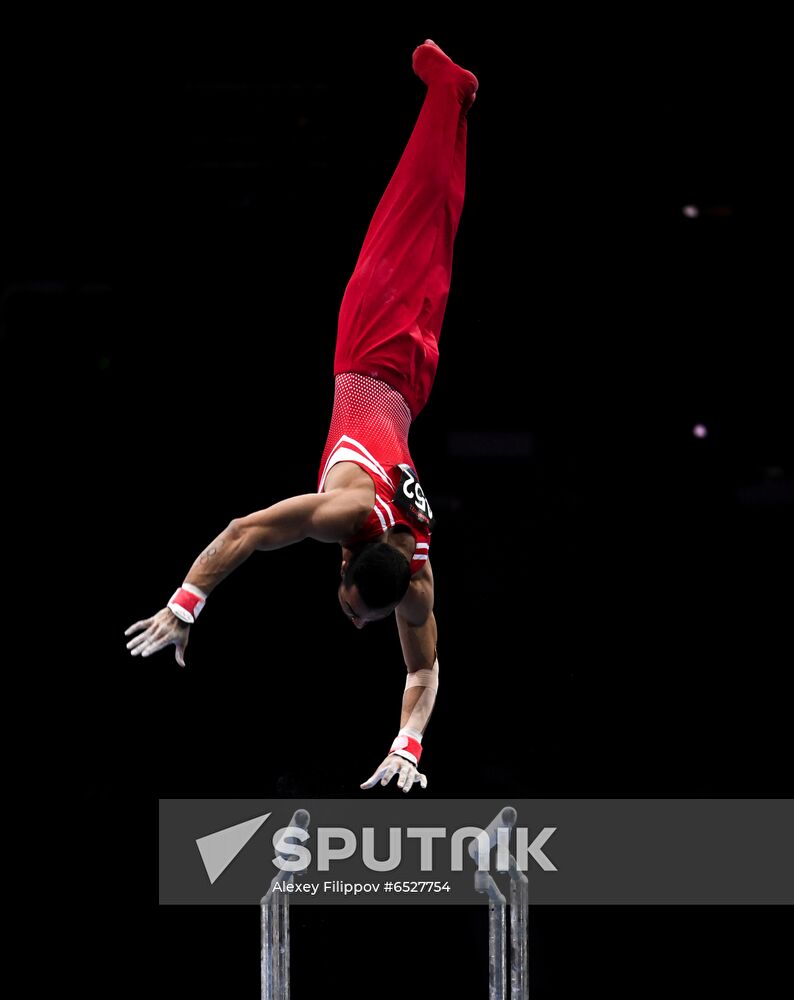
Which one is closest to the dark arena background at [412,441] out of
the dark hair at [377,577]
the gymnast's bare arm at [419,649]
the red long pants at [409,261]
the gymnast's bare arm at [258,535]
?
the gymnast's bare arm at [419,649]

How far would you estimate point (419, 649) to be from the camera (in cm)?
479

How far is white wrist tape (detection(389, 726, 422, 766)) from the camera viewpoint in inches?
176

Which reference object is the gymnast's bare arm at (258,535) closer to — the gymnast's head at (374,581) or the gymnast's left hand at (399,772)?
the gymnast's head at (374,581)

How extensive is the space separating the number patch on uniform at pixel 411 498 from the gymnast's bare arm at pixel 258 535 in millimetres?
175

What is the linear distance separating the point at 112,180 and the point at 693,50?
109 inches

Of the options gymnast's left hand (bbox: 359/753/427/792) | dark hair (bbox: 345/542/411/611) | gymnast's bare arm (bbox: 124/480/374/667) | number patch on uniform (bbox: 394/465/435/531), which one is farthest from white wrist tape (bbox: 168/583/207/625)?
gymnast's left hand (bbox: 359/753/427/792)

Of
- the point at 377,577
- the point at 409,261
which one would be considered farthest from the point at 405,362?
the point at 377,577

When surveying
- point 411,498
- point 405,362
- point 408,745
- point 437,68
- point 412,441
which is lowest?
point 408,745

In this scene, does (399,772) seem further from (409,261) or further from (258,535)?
(409,261)

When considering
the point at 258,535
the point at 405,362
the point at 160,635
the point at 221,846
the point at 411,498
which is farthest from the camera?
the point at 221,846

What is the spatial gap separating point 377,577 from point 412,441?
242 centimetres

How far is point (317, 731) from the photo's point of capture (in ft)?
20.1

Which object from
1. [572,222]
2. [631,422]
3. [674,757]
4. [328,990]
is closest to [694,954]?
[674,757]

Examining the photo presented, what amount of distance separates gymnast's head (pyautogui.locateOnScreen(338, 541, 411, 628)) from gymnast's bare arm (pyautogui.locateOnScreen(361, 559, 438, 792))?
1.63ft
